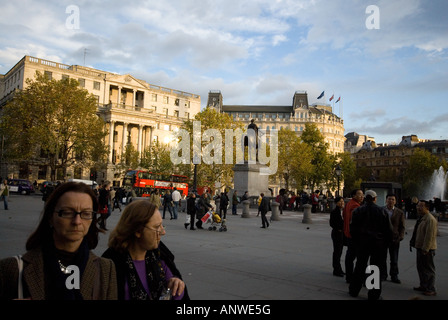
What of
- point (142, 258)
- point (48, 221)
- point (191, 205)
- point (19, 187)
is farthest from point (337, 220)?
point (19, 187)

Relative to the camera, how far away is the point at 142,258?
2590mm

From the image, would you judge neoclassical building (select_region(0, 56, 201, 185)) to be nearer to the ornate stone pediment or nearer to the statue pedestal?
the ornate stone pediment

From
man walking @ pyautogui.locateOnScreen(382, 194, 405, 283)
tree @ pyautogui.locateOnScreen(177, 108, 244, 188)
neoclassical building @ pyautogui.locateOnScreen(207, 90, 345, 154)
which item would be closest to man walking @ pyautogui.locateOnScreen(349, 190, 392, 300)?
man walking @ pyautogui.locateOnScreen(382, 194, 405, 283)

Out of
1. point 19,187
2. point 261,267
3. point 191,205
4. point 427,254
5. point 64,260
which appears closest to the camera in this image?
point 64,260

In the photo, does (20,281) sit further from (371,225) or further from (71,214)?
(371,225)

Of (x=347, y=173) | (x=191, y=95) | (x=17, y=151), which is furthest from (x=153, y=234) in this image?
(x=191, y=95)

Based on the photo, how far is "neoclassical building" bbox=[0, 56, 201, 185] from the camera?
64375 mm

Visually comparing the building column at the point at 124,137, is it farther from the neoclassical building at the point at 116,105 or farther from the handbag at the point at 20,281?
the handbag at the point at 20,281

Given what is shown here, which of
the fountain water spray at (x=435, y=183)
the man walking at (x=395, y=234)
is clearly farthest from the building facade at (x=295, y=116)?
the man walking at (x=395, y=234)

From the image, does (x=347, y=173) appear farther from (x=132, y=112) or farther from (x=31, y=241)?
(x=31, y=241)

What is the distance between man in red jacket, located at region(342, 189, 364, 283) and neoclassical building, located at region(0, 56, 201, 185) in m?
62.3

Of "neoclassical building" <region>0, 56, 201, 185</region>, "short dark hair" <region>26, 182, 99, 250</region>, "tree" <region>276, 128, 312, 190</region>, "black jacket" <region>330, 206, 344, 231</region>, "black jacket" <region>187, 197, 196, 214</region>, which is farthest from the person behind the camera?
"neoclassical building" <region>0, 56, 201, 185</region>

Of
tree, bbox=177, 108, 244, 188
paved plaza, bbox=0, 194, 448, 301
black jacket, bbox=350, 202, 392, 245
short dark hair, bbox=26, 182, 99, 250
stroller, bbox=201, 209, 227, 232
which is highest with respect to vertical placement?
tree, bbox=177, 108, 244, 188

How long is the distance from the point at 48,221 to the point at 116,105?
237 ft
